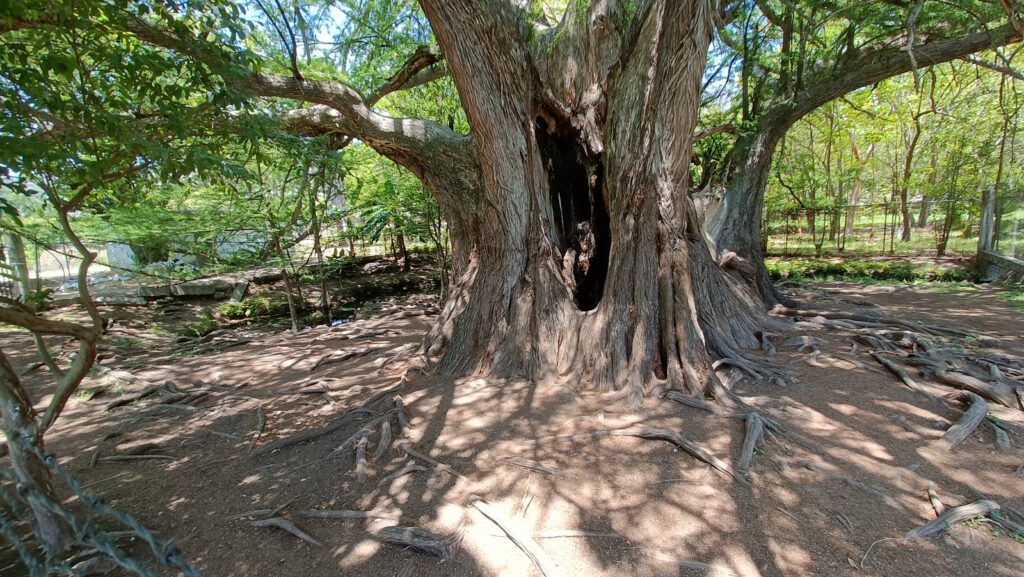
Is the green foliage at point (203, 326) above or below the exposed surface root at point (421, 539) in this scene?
above

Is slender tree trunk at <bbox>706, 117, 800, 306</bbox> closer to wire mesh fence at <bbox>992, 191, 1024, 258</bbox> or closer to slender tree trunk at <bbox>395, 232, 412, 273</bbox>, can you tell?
wire mesh fence at <bbox>992, 191, 1024, 258</bbox>

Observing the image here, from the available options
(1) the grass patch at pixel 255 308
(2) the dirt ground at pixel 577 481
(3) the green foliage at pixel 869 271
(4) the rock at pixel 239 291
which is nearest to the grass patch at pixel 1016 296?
(3) the green foliage at pixel 869 271

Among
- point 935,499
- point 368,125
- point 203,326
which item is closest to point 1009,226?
point 935,499

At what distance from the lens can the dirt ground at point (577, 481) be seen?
1996 mm

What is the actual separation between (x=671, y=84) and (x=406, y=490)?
12.0 feet

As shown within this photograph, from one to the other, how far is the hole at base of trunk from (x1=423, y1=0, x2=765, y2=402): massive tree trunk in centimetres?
2

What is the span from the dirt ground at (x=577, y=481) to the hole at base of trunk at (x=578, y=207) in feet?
4.79

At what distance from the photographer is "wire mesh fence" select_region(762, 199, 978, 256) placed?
33.3 ft

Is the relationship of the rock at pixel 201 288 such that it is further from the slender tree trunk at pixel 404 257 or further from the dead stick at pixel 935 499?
the dead stick at pixel 935 499

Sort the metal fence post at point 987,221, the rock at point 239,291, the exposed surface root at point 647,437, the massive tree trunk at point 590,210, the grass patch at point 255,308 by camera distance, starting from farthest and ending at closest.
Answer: the rock at point 239,291, the grass patch at point 255,308, the metal fence post at point 987,221, the massive tree trunk at point 590,210, the exposed surface root at point 647,437

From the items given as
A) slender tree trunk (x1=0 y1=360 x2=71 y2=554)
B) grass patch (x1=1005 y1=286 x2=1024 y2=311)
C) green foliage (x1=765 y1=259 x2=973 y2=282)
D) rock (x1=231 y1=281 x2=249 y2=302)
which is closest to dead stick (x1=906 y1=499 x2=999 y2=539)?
slender tree trunk (x1=0 y1=360 x2=71 y2=554)

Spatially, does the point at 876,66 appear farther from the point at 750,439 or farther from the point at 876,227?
the point at 876,227

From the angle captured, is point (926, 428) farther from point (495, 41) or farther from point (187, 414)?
point (187, 414)

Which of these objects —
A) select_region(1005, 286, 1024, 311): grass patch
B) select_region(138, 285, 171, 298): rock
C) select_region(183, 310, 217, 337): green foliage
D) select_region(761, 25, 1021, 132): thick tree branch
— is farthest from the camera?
select_region(138, 285, 171, 298): rock
